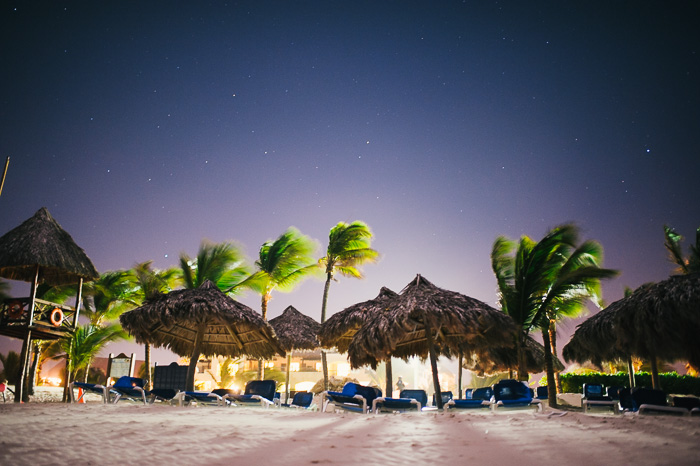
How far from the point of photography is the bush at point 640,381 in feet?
54.6

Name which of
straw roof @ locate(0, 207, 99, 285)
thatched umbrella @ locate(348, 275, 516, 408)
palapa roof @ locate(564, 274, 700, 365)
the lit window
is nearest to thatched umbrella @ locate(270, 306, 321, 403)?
thatched umbrella @ locate(348, 275, 516, 408)

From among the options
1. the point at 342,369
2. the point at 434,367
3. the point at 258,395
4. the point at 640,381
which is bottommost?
the point at 342,369

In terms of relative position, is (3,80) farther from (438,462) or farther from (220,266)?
(438,462)

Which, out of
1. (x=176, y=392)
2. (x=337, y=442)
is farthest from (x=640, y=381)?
(x=337, y=442)

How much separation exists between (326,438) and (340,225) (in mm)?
14624

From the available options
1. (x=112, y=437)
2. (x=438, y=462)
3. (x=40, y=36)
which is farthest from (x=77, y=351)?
(x=438, y=462)

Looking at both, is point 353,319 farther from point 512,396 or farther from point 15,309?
point 15,309

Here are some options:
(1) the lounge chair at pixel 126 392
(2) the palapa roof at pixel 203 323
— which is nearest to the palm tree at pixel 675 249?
(2) the palapa roof at pixel 203 323

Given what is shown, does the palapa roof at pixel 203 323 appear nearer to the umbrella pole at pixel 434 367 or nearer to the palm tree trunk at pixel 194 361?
the palm tree trunk at pixel 194 361

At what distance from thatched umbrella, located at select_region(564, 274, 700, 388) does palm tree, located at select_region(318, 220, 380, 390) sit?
32.8ft

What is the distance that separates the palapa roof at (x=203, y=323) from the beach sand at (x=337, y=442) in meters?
4.22

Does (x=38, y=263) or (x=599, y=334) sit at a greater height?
(x=38, y=263)

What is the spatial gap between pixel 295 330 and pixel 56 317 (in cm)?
702

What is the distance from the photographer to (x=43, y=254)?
11594mm
